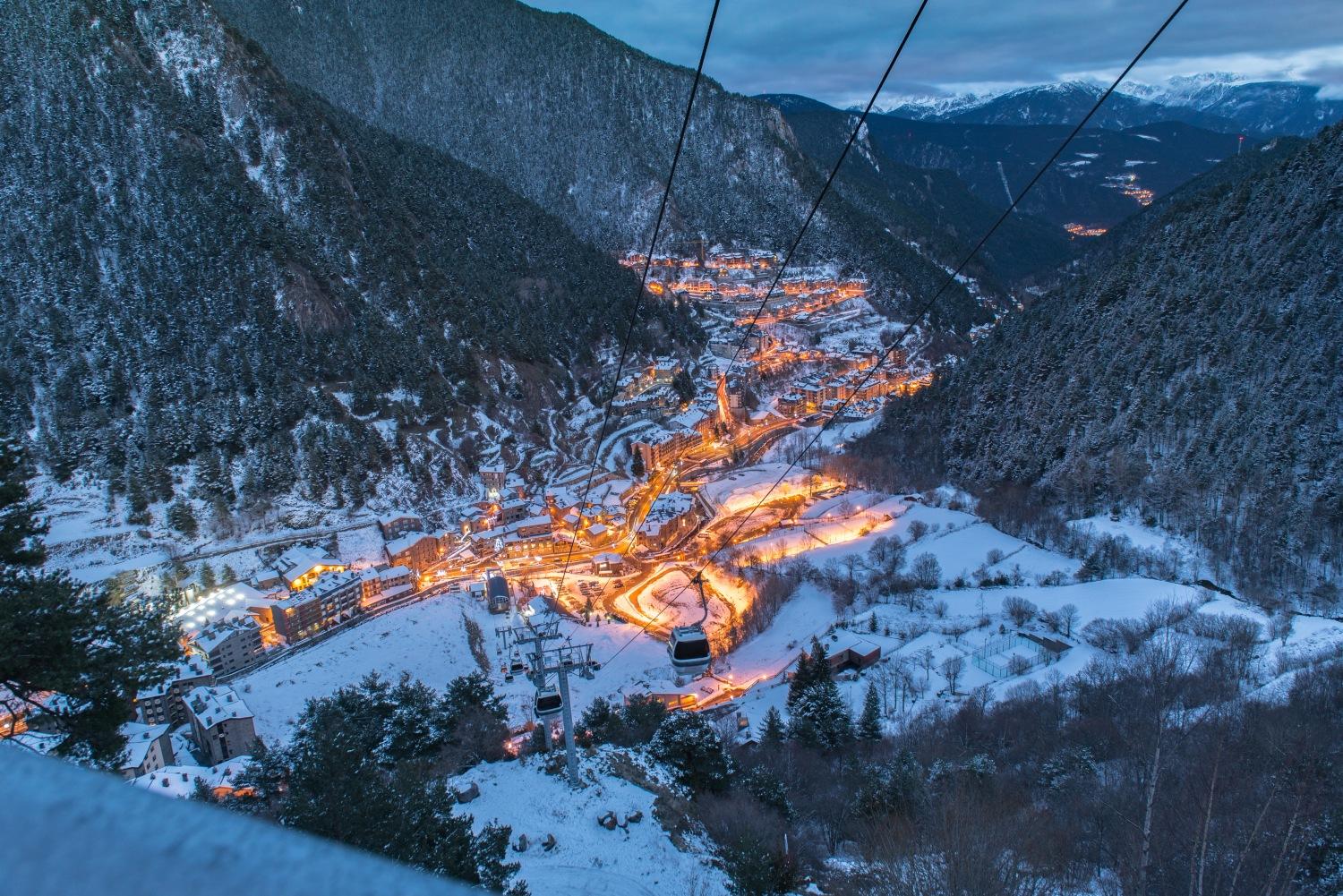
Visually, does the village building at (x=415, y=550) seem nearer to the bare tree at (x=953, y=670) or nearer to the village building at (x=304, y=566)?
the village building at (x=304, y=566)

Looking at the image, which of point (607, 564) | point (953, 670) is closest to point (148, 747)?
point (607, 564)

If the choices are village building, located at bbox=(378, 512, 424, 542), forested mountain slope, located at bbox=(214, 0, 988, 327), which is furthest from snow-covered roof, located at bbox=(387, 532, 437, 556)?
forested mountain slope, located at bbox=(214, 0, 988, 327)

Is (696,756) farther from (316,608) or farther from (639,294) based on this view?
(316,608)

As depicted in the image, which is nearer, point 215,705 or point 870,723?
point 870,723

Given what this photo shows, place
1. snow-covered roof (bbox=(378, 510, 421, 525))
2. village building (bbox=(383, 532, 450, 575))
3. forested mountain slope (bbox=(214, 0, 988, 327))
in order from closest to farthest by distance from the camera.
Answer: village building (bbox=(383, 532, 450, 575)), snow-covered roof (bbox=(378, 510, 421, 525)), forested mountain slope (bbox=(214, 0, 988, 327))

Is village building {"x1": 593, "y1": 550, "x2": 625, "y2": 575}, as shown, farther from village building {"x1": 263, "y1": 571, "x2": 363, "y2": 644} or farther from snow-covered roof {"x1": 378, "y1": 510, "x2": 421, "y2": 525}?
village building {"x1": 263, "y1": 571, "x2": 363, "y2": 644}

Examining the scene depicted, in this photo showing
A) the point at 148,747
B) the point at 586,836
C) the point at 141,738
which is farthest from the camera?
the point at 141,738
